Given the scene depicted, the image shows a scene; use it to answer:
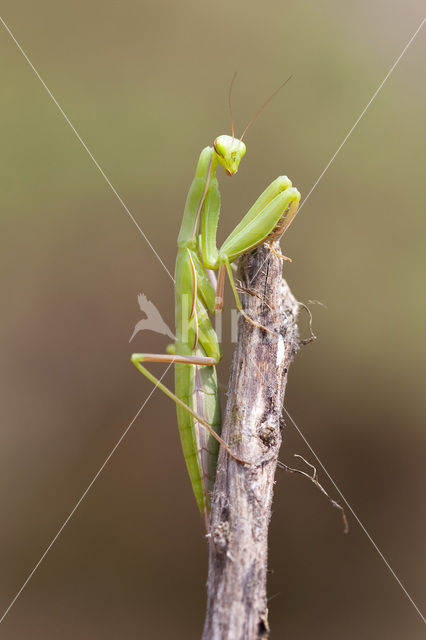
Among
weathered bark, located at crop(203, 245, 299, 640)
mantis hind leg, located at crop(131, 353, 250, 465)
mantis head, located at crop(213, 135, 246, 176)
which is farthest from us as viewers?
mantis head, located at crop(213, 135, 246, 176)

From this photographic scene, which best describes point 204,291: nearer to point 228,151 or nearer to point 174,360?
point 174,360

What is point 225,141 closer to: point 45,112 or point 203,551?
point 45,112

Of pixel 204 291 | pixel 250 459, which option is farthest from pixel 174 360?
pixel 250 459

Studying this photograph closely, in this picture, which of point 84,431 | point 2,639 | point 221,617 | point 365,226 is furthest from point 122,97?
point 2,639

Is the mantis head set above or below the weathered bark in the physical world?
above

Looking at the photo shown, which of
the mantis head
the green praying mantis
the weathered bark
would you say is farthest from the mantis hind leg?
the mantis head

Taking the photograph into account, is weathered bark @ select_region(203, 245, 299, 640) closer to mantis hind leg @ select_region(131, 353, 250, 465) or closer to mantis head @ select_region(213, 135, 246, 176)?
mantis hind leg @ select_region(131, 353, 250, 465)

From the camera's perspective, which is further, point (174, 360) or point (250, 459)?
point (174, 360)
